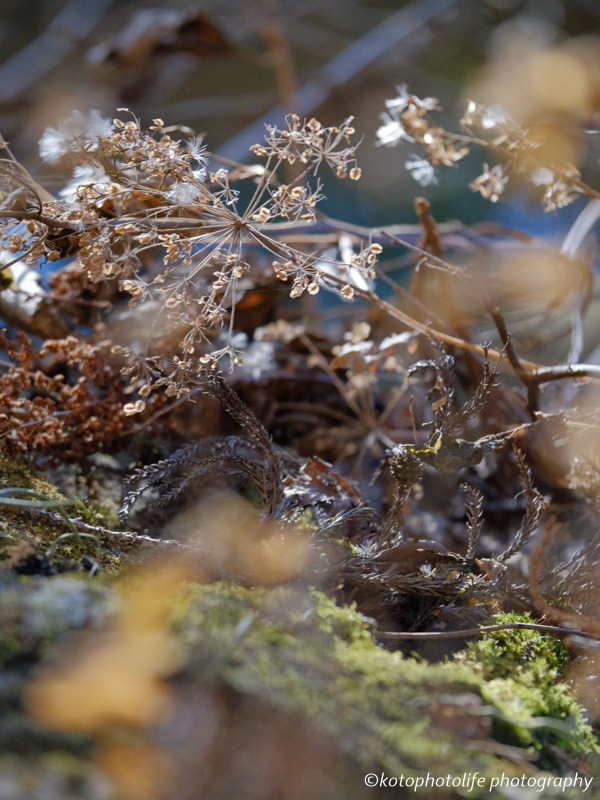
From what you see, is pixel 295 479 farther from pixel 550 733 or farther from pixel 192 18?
pixel 192 18

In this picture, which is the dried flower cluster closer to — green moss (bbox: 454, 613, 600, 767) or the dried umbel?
the dried umbel

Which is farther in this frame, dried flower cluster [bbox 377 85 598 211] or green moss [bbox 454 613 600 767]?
dried flower cluster [bbox 377 85 598 211]

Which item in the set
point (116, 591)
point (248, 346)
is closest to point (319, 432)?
point (248, 346)

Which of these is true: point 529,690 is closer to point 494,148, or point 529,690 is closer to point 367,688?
point 367,688

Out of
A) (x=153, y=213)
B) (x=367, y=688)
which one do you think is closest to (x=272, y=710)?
(x=367, y=688)

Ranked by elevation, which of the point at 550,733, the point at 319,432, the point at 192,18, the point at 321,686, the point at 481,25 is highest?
the point at 192,18

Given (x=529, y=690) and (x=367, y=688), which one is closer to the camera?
(x=367, y=688)

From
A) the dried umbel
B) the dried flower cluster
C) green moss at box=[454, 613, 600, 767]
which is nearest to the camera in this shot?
green moss at box=[454, 613, 600, 767]

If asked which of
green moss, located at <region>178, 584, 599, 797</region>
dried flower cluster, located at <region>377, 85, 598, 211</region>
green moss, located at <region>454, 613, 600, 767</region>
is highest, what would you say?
dried flower cluster, located at <region>377, 85, 598, 211</region>

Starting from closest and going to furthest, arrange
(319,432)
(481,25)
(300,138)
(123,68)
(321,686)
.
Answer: (321,686) < (300,138) < (319,432) < (123,68) < (481,25)

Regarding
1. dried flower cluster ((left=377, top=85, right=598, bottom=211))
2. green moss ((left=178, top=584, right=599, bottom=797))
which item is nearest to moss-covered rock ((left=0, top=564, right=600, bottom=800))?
green moss ((left=178, top=584, right=599, bottom=797))

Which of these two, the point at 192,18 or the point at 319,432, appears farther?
the point at 192,18
